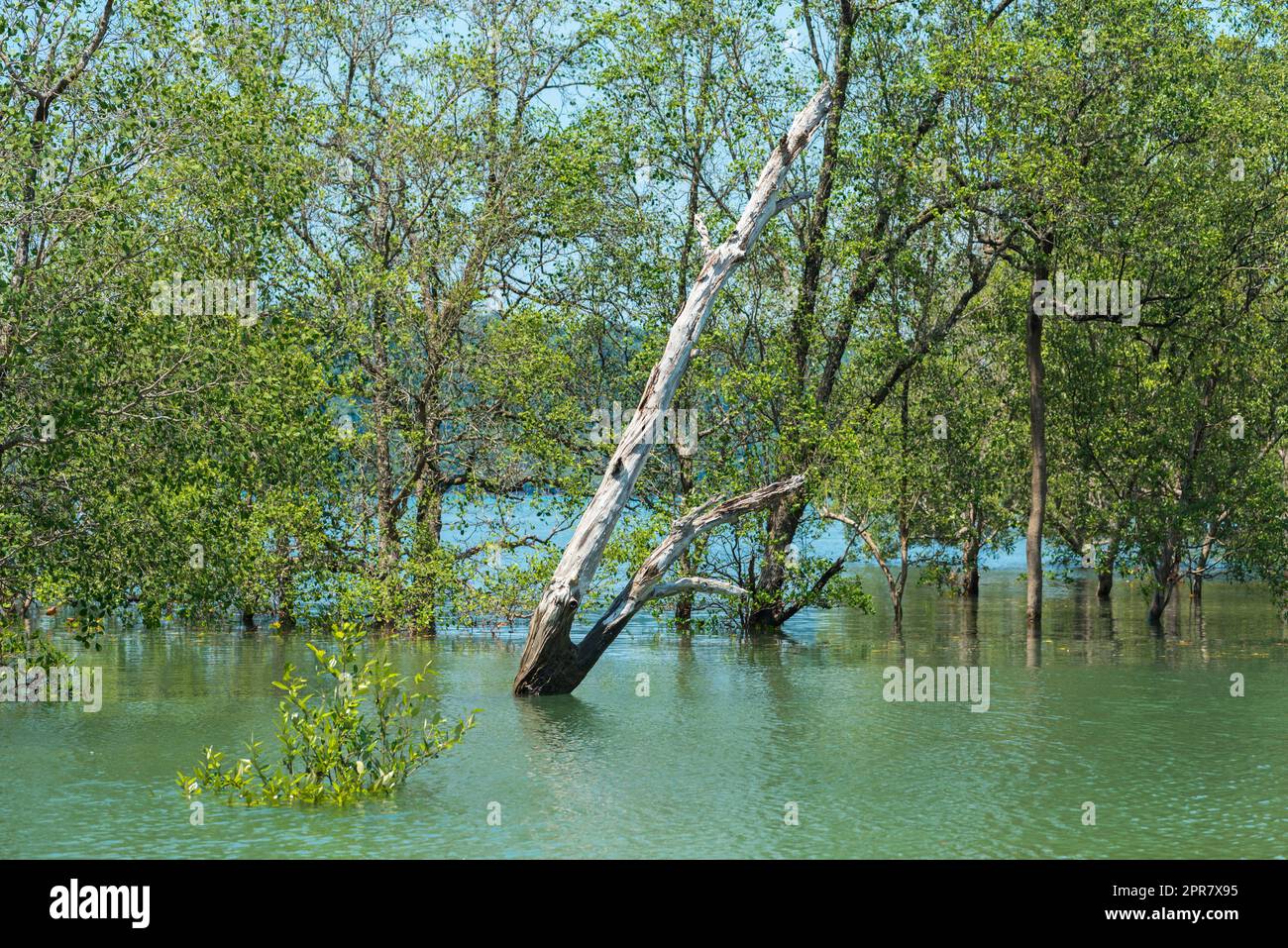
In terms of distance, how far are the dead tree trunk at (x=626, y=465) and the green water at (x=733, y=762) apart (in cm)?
76

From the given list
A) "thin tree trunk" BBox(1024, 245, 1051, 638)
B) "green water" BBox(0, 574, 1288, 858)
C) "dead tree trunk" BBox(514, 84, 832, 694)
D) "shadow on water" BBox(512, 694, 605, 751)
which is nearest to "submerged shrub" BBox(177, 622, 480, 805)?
"green water" BBox(0, 574, 1288, 858)

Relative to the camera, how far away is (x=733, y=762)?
18.4 m

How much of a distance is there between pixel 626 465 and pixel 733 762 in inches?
252

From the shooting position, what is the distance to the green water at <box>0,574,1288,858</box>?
14.0m

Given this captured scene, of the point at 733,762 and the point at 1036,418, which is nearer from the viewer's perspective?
the point at 733,762

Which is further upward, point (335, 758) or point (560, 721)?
point (335, 758)

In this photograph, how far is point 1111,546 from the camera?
37.8 metres

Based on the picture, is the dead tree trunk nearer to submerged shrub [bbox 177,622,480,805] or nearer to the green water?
the green water

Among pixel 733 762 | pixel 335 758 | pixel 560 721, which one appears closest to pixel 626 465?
pixel 560 721

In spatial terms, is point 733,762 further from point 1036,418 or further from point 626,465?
point 1036,418

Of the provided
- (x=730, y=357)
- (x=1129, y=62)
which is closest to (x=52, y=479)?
(x=730, y=357)

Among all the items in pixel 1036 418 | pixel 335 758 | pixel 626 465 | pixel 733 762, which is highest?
pixel 1036 418

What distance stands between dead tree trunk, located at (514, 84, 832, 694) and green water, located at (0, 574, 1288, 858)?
0.76 m

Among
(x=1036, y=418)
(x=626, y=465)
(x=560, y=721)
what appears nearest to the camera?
(x=560, y=721)
